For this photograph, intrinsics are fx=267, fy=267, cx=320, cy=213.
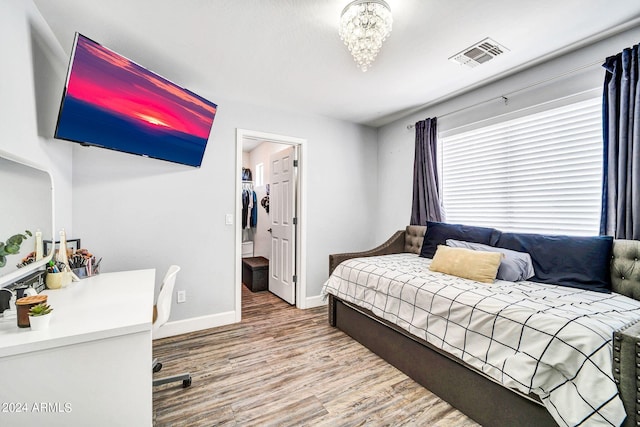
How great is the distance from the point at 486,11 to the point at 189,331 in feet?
11.9

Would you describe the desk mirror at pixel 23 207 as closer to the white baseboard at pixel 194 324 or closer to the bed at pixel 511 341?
the white baseboard at pixel 194 324

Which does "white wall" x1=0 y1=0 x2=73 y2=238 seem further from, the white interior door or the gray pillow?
the gray pillow

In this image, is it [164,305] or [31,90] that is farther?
[164,305]

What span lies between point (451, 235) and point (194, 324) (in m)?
2.83

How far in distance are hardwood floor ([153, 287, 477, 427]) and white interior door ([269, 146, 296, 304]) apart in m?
0.91

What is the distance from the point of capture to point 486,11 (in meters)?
1.67

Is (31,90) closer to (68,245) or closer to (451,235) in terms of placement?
(68,245)

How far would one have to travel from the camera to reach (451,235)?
9.07ft

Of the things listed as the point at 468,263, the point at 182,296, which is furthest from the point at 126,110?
the point at 468,263

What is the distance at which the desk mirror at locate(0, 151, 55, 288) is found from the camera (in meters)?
1.20

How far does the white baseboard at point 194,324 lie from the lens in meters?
2.63

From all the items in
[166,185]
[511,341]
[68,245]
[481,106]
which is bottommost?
[511,341]

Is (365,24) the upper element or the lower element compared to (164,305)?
upper

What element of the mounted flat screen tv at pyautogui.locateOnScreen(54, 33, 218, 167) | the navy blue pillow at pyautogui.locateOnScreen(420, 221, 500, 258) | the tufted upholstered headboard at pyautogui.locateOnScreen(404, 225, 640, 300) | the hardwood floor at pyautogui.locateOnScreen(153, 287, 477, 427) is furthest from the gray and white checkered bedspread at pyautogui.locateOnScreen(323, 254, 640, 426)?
the mounted flat screen tv at pyautogui.locateOnScreen(54, 33, 218, 167)
